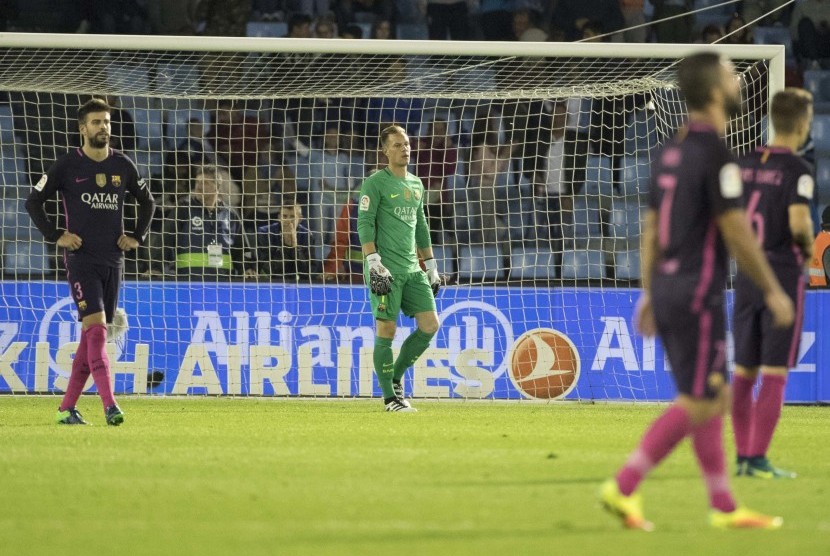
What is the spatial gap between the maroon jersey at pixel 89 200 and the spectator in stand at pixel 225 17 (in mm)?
7892

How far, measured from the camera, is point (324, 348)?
522 inches

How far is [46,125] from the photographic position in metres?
15.4

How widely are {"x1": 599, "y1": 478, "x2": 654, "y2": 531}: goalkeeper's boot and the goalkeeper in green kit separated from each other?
6.25 meters

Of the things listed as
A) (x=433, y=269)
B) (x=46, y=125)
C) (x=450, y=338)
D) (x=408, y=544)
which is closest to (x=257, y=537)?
(x=408, y=544)

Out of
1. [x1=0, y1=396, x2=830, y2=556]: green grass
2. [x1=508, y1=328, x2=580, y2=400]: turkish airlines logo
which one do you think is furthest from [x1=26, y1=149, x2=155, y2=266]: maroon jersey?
[x1=508, y1=328, x2=580, y2=400]: turkish airlines logo

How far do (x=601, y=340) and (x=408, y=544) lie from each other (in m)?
8.81

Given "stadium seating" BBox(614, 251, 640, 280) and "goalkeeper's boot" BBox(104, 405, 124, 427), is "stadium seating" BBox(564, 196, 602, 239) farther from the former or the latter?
"goalkeeper's boot" BBox(104, 405, 124, 427)

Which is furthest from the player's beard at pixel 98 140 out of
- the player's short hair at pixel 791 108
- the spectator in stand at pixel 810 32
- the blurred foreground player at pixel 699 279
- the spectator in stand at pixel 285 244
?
the spectator in stand at pixel 810 32

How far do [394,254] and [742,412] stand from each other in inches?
192

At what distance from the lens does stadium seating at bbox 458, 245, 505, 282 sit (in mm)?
14680

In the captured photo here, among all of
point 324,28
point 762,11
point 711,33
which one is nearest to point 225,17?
point 324,28

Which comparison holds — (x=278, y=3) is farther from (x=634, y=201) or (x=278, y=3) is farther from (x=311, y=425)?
(x=311, y=425)

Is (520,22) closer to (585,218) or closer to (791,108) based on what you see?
(585,218)

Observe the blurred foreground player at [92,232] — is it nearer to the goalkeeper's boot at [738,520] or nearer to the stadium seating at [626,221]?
the goalkeeper's boot at [738,520]
